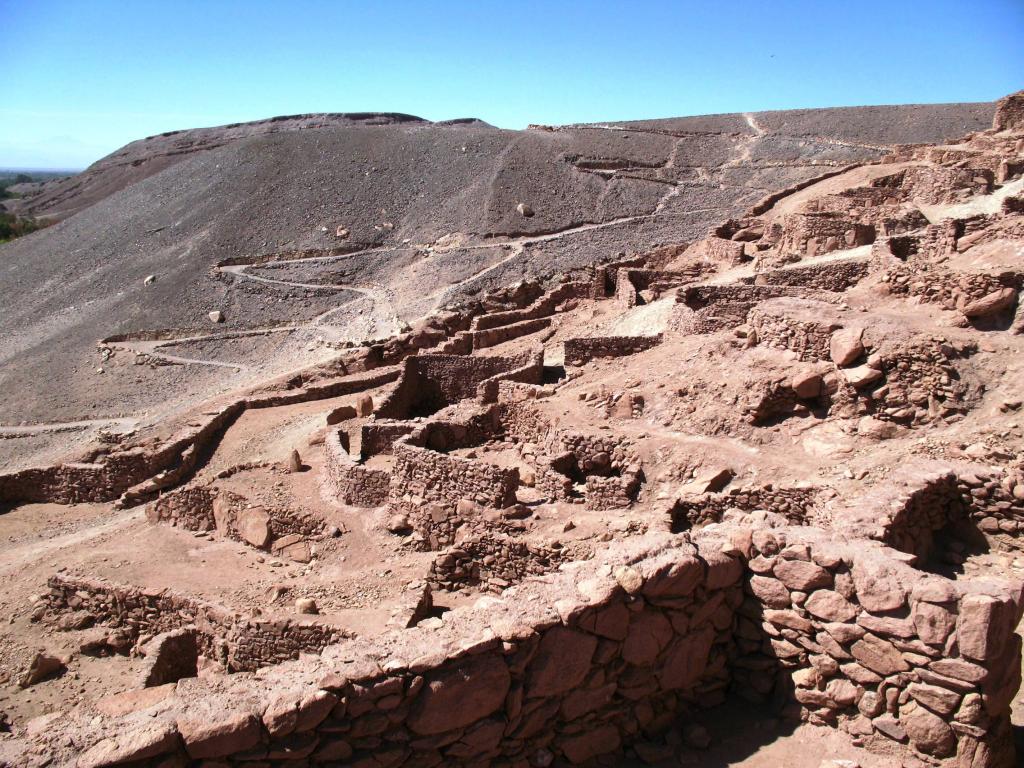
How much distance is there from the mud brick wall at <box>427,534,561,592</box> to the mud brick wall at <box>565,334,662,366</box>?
766 cm

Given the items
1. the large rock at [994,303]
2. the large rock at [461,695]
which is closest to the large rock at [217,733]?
the large rock at [461,695]

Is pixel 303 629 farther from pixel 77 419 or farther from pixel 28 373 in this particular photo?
pixel 28 373

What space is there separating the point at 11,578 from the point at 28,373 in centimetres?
2515

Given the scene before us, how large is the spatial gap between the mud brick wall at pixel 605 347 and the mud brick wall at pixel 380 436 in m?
4.22

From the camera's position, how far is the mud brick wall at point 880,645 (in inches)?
170

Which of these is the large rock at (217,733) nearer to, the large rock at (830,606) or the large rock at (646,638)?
the large rock at (646,638)

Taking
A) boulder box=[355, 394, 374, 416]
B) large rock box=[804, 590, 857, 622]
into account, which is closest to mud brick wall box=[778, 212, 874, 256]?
boulder box=[355, 394, 374, 416]

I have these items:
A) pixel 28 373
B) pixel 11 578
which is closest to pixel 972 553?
pixel 11 578

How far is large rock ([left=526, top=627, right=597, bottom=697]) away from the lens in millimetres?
4527

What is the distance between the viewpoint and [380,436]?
13875 mm

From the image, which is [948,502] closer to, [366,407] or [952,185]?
[366,407]

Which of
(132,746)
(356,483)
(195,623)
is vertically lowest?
(195,623)

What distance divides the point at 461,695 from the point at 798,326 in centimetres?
905

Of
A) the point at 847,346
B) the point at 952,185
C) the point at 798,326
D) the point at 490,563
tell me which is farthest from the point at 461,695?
the point at 952,185
